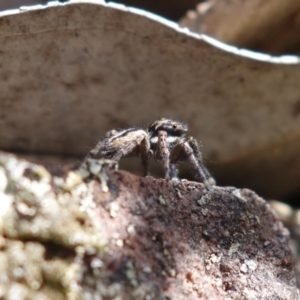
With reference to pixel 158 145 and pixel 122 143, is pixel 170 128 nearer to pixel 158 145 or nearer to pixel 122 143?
pixel 158 145

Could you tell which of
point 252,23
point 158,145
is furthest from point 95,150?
point 252,23

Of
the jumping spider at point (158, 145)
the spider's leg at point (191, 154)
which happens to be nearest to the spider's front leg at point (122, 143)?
the jumping spider at point (158, 145)

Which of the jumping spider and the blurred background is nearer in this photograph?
the jumping spider

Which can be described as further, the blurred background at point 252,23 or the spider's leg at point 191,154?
the blurred background at point 252,23

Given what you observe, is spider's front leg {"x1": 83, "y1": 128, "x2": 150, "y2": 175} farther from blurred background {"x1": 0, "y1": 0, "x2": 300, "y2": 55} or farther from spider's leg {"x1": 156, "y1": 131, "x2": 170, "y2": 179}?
blurred background {"x1": 0, "y1": 0, "x2": 300, "y2": 55}

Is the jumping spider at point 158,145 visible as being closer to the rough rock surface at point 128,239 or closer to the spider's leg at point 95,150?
the spider's leg at point 95,150

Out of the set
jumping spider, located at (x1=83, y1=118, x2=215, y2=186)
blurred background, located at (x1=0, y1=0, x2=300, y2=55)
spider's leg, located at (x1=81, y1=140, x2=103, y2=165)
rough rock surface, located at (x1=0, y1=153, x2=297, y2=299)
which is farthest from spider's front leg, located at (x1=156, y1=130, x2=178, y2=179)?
blurred background, located at (x1=0, y1=0, x2=300, y2=55)
